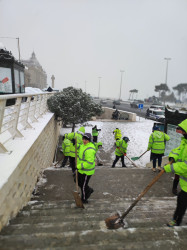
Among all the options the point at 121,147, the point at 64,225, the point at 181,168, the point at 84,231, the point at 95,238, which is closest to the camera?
the point at 95,238

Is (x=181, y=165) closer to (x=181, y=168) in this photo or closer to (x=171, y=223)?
(x=181, y=168)

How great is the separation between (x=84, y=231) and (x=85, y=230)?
0.07 m

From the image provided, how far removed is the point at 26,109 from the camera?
5.31 metres

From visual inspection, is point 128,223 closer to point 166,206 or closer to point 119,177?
point 166,206

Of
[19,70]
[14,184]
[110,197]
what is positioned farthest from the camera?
[19,70]

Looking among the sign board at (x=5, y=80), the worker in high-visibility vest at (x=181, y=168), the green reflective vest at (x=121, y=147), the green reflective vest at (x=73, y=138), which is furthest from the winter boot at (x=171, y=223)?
the sign board at (x=5, y=80)

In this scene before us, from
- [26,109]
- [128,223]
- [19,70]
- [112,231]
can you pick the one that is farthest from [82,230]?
[19,70]

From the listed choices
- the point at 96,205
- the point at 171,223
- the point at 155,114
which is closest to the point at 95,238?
the point at 171,223

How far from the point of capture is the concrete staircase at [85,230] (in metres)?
2.28

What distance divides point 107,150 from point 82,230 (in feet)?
33.8

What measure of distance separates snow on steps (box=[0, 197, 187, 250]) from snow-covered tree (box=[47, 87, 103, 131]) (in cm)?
1038

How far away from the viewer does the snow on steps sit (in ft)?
7.48

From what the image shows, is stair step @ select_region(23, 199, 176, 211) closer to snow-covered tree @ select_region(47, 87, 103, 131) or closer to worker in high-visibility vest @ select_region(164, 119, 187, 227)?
worker in high-visibility vest @ select_region(164, 119, 187, 227)

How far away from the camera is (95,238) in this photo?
2.44 m
